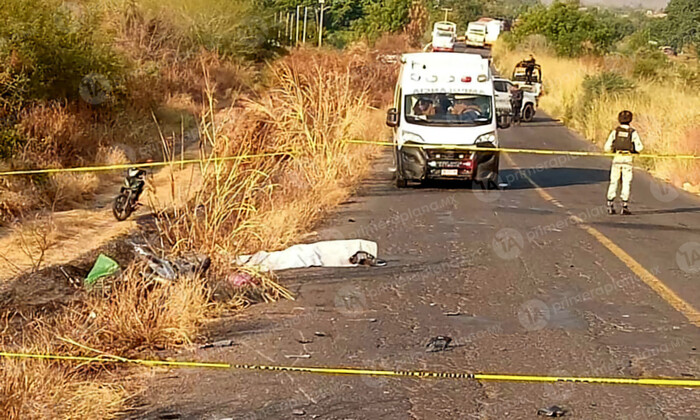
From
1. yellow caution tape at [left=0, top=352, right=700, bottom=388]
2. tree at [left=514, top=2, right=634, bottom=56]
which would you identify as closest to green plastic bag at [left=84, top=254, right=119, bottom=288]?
yellow caution tape at [left=0, top=352, right=700, bottom=388]

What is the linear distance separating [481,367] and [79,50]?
18635 mm

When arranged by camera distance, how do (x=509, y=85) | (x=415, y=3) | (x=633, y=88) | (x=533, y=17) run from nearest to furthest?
(x=509, y=85) → (x=633, y=88) → (x=533, y=17) → (x=415, y=3)

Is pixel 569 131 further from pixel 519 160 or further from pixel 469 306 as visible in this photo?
pixel 469 306

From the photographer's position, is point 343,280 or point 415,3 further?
point 415,3

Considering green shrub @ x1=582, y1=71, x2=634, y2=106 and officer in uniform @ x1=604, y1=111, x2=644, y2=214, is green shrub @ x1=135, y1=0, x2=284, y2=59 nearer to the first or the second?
green shrub @ x1=582, y1=71, x2=634, y2=106

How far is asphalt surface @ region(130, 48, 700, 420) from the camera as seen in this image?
6.20m

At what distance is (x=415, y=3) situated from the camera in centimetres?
8344

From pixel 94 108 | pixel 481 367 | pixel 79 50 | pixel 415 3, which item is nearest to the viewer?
pixel 481 367

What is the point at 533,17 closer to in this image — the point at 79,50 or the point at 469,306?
the point at 79,50

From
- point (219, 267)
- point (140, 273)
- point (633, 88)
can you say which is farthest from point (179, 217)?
point (633, 88)

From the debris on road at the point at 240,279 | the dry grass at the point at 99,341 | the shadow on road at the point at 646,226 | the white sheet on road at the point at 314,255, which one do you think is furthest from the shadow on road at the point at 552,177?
the dry grass at the point at 99,341

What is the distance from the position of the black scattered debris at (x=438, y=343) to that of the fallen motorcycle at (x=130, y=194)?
9383 mm

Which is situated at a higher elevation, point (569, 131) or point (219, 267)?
point (219, 267)

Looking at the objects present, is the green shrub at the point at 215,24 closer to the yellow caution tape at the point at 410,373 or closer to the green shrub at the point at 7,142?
Result: the green shrub at the point at 7,142
